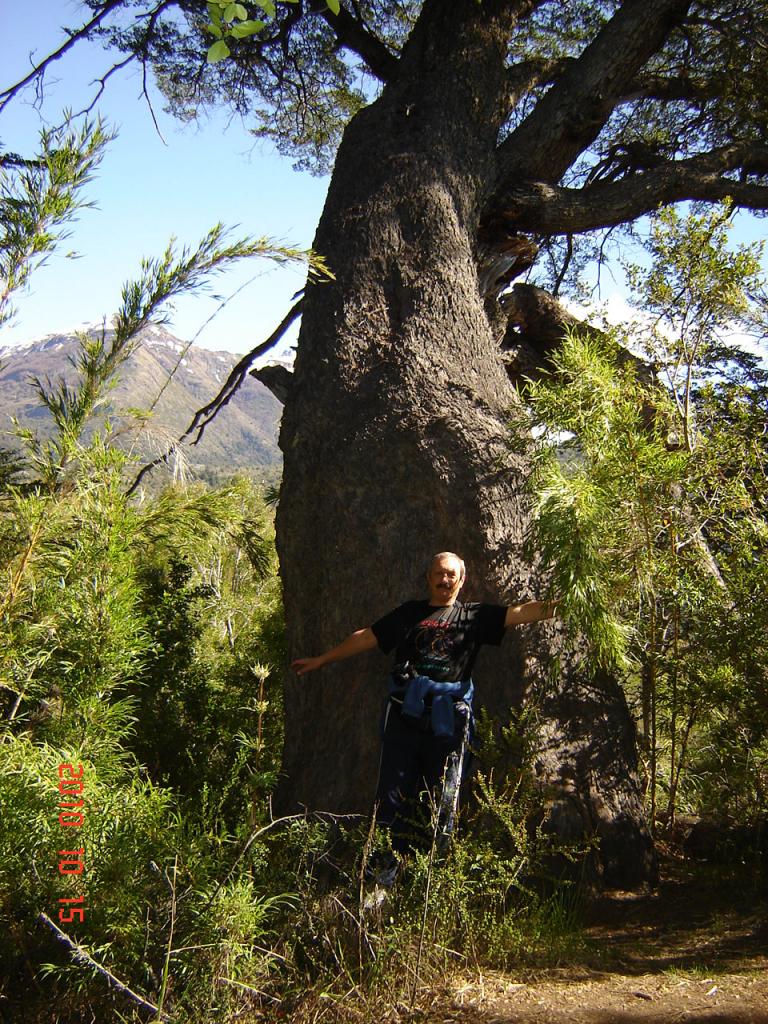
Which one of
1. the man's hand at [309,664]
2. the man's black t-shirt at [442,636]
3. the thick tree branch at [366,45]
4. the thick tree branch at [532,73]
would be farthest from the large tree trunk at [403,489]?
the thick tree branch at [366,45]

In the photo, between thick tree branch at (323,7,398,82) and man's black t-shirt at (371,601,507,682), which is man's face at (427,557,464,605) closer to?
man's black t-shirt at (371,601,507,682)

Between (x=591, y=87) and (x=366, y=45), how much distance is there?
1975 mm

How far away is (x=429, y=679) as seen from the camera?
3.51 m

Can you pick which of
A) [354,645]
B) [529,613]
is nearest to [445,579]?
[529,613]

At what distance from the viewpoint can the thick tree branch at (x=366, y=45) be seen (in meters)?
6.51

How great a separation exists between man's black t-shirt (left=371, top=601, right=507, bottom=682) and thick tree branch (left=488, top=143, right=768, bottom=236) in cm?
325

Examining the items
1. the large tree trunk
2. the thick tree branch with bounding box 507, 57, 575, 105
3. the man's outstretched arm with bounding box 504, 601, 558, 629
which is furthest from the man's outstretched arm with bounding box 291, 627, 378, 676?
the thick tree branch with bounding box 507, 57, 575, 105

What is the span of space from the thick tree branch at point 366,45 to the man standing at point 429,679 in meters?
4.71

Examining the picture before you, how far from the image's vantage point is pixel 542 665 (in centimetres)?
415

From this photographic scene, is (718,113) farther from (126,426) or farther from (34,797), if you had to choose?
(34,797)

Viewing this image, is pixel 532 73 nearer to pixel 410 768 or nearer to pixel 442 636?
pixel 442 636

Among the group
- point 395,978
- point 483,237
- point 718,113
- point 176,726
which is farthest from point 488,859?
point 718,113

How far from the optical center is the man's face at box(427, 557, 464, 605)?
365cm

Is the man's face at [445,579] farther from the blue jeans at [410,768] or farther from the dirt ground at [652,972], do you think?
the dirt ground at [652,972]
